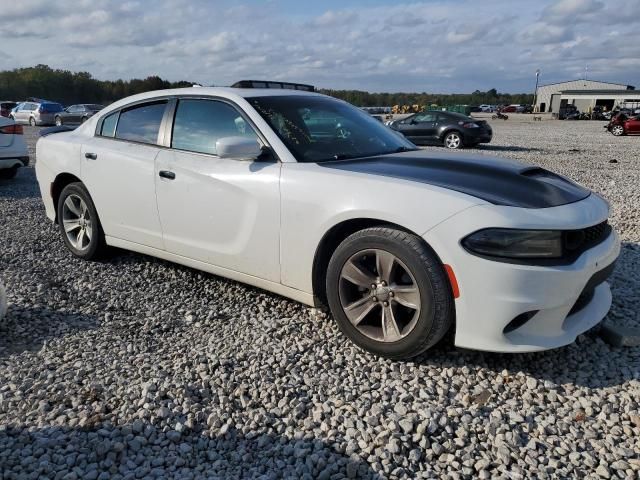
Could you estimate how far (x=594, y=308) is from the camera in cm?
326

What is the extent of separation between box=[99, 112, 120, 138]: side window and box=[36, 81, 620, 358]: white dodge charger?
0.6 inches

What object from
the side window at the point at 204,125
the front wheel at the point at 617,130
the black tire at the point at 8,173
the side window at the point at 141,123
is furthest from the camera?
the front wheel at the point at 617,130

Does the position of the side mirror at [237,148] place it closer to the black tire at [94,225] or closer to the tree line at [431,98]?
the black tire at [94,225]

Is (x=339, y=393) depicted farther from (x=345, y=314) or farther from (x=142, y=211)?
(x=142, y=211)

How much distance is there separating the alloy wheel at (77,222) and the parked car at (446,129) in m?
12.8

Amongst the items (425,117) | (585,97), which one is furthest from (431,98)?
(425,117)

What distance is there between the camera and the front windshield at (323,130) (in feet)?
12.3

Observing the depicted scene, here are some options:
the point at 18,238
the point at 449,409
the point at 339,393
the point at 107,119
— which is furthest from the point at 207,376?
the point at 18,238

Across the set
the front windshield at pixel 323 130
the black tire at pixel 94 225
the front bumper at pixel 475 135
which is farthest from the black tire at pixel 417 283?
the front bumper at pixel 475 135

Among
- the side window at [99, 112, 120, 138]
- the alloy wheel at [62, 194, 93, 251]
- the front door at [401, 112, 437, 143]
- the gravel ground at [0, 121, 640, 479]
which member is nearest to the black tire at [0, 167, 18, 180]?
the alloy wheel at [62, 194, 93, 251]

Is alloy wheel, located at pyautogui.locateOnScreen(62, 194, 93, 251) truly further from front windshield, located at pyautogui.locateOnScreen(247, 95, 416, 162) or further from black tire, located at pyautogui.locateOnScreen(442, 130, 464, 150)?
black tire, located at pyautogui.locateOnScreen(442, 130, 464, 150)

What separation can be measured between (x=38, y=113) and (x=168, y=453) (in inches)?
1356

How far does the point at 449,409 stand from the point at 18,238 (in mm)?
5227

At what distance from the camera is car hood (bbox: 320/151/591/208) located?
9.80 feet
